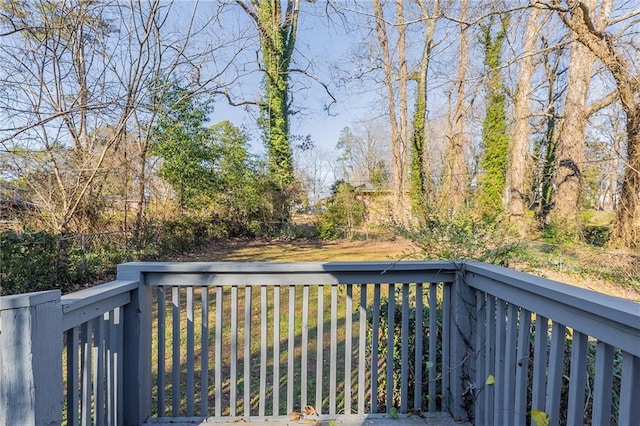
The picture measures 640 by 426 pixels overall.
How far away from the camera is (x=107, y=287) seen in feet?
4.76

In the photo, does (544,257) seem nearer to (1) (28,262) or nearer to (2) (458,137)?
(2) (458,137)

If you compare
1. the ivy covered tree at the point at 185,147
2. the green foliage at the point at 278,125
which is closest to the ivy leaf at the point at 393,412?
the ivy covered tree at the point at 185,147

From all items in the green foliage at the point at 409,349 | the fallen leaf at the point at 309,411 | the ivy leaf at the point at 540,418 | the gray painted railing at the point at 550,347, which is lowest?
the fallen leaf at the point at 309,411

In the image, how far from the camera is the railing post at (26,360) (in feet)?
3.16

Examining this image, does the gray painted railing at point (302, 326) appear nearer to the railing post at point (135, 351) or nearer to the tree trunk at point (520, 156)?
the railing post at point (135, 351)

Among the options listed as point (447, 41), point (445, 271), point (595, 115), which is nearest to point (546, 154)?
point (595, 115)

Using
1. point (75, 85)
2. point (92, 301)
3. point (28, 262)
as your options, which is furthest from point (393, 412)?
point (75, 85)

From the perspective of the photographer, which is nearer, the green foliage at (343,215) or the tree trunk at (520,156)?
the tree trunk at (520,156)

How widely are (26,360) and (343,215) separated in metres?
12.1

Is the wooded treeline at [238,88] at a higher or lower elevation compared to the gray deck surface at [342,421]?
higher

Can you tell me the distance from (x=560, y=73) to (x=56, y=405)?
37.3 feet

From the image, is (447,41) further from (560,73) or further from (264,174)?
(264,174)

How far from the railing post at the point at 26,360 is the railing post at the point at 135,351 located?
59 cm

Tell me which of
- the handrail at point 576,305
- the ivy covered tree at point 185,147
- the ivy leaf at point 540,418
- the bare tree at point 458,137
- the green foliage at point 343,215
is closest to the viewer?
the handrail at point 576,305
